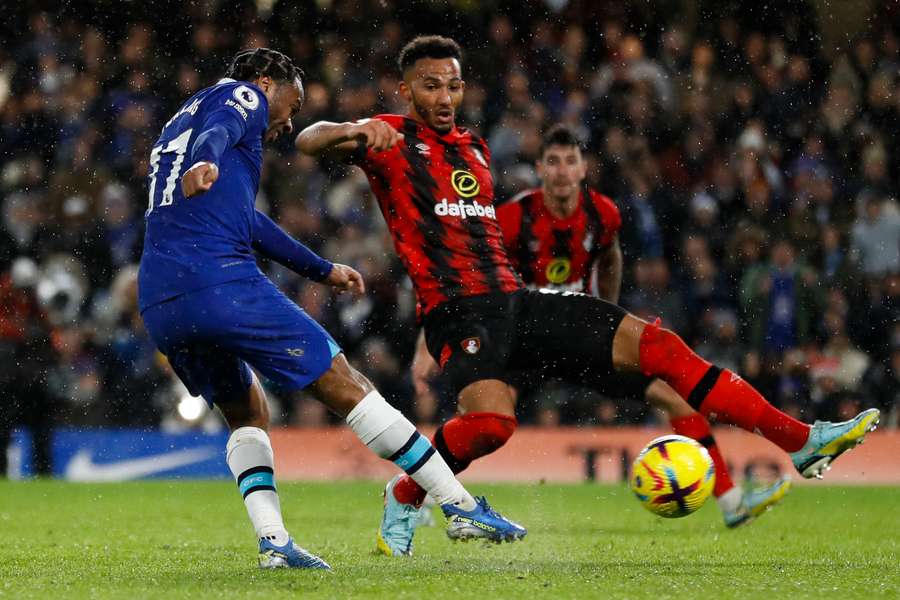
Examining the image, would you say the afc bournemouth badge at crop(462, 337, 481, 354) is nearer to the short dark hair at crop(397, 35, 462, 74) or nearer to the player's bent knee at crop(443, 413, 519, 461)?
the player's bent knee at crop(443, 413, 519, 461)

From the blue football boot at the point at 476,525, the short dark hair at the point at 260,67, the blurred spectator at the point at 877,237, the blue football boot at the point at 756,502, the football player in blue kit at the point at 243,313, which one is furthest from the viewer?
the blurred spectator at the point at 877,237

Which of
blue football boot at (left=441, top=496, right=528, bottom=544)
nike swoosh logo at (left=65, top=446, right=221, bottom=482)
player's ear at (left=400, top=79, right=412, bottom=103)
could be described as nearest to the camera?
blue football boot at (left=441, top=496, right=528, bottom=544)

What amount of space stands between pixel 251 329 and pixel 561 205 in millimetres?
3493

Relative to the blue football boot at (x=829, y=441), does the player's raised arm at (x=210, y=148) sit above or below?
above

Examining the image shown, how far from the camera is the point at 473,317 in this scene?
6.07 meters

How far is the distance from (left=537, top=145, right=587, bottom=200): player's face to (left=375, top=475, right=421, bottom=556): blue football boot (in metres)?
2.72

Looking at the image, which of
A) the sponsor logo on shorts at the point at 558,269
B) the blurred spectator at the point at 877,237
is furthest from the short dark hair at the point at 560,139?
the blurred spectator at the point at 877,237

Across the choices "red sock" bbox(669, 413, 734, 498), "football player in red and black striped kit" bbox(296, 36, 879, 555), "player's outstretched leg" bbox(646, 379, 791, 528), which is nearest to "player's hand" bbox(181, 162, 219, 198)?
"football player in red and black striped kit" bbox(296, 36, 879, 555)

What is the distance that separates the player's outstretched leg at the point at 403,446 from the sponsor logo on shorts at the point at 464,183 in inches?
51.0

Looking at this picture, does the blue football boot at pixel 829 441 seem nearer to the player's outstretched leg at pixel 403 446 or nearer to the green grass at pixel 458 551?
the green grass at pixel 458 551

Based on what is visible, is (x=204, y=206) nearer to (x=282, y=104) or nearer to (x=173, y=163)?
(x=173, y=163)

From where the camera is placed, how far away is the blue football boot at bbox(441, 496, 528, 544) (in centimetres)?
538

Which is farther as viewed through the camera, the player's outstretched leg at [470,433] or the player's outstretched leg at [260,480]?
the player's outstretched leg at [470,433]

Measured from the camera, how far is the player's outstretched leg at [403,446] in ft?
17.1
